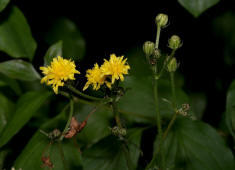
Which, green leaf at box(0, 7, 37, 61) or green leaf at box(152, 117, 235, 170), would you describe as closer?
green leaf at box(152, 117, 235, 170)

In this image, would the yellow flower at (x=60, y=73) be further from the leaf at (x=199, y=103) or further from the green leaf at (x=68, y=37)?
the leaf at (x=199, y=103)

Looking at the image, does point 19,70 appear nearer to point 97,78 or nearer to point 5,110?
point 5,110

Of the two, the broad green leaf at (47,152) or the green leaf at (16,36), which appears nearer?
the broad green leaf at (47,152)

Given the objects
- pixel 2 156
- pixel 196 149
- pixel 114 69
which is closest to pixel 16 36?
pixel 2 156

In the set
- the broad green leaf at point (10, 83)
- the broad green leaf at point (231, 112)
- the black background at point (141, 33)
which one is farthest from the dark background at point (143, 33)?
the broad green leaf at point (231, 112)

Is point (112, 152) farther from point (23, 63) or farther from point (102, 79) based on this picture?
point (23, 63)

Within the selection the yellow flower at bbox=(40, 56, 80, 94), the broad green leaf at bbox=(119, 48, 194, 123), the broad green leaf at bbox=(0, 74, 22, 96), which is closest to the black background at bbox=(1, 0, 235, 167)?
the broad green leaf at bbox=(0, 74, 22, 96)

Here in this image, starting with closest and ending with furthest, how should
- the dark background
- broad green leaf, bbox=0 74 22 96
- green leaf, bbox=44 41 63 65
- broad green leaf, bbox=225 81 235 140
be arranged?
broad green leaf, bbox=225 81 235 140, green leaf, bbox=44 41 63 65, broad green leaf, bbox=0 74 22 96, the dark background

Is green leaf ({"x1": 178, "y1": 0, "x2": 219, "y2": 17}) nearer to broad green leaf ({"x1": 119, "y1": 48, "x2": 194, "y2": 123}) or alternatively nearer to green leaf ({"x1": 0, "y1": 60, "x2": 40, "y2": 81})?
broad green leaf ({"x1": 119, "y1": 48, "x2": 194, "y2": 123})
